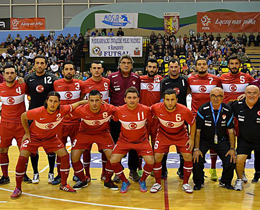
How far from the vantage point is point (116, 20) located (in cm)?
2439

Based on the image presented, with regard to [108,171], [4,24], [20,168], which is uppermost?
[4,24]

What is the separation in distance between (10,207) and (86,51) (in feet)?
59.5

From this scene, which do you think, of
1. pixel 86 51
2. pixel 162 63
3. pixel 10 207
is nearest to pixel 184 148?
pixel 10 207

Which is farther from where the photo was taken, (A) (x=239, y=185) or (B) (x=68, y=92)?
(B) (x=68, y=92)

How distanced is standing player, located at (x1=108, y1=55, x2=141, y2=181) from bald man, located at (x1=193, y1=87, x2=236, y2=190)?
114 centimetres

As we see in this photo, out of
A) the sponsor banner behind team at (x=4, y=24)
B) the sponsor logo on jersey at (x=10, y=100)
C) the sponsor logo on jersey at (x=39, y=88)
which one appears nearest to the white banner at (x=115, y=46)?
the sponsor banner behind team at (x=4, y=24)

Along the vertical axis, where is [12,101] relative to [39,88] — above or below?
below

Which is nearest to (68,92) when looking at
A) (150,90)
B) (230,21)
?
(150,90)

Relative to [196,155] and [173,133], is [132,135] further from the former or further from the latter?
[196,155]

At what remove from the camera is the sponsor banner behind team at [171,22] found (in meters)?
24.5

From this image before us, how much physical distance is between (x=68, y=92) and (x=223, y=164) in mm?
2890

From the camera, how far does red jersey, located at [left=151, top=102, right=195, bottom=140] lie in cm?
540

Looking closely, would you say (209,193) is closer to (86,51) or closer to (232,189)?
(232,189)

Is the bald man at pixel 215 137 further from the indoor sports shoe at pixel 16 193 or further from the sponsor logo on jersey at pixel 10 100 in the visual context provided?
the sponsor logo on jersey at pixel 10 100
